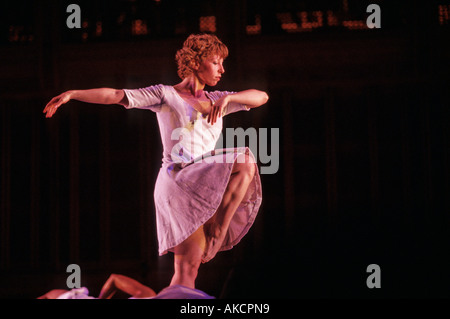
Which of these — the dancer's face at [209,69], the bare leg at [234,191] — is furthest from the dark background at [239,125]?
the bare leg at [234,191]

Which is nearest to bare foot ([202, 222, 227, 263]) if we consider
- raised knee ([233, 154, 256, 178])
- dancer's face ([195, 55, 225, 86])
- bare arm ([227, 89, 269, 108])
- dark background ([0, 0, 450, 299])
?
raised knee ([233, 154, 256, 178])

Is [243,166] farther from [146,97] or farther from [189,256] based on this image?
[146,97]

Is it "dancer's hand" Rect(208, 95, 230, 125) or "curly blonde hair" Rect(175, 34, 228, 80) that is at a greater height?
"curly blonde hair" Rect(175, 34, 228, 80)

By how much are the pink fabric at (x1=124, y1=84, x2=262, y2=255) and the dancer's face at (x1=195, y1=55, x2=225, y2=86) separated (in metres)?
0.10

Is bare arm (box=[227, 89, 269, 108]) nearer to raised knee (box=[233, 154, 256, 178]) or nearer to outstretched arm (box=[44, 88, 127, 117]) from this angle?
raised knee (box=[233, 154, 256, 178])

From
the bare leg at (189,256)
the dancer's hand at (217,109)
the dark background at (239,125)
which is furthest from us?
the dark background at (239,125)

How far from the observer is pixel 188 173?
3.06 metres

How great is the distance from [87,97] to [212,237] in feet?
3.49

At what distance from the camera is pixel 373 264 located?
423cm

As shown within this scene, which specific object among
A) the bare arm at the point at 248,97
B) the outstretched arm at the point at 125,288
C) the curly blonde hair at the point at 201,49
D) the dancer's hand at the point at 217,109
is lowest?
the outstretched arm at the point at 125,288

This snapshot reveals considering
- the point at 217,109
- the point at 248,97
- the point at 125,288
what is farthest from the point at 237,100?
the point at 125,288

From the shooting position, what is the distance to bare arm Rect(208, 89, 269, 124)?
300 centimetres

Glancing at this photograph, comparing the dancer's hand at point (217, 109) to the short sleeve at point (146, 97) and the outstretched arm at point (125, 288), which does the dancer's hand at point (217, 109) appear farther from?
the outstretched arm at point (125, 288)

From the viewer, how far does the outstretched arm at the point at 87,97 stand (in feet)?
9.95
